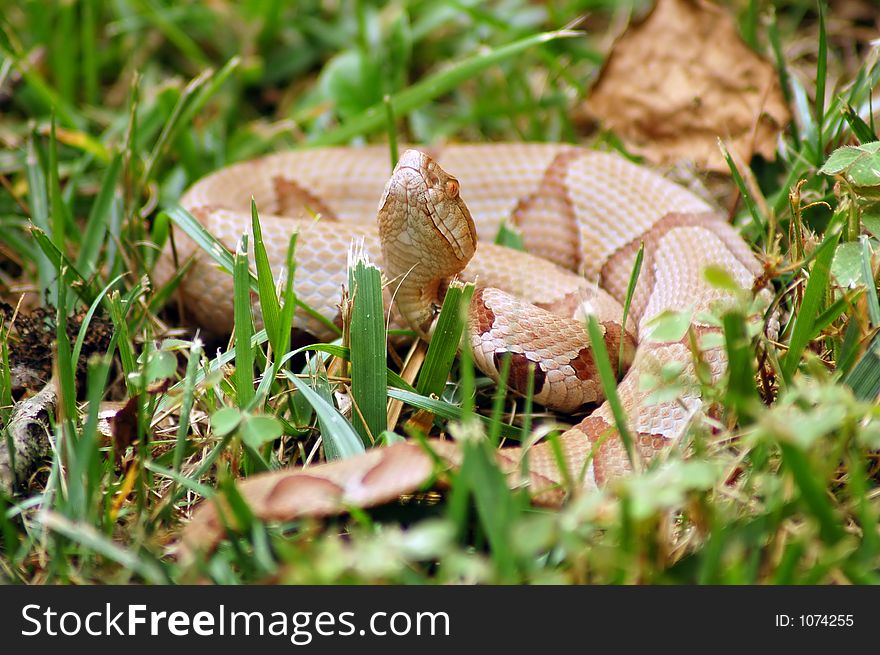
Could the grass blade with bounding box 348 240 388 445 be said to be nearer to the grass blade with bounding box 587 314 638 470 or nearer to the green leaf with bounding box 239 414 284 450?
the green leaf with bounding box 239 414 284 450

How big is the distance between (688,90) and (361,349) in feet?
6.85

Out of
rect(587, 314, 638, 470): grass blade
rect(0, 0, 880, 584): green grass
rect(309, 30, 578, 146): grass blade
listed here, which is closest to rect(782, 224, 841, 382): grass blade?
rect(0, 0, 880, 584): green grass

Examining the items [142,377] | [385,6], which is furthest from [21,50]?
[142,377]

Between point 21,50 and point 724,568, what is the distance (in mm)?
3436

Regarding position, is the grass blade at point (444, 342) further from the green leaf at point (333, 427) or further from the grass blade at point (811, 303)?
the grass blade at point (811, 303)

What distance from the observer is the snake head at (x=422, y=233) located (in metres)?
2.46

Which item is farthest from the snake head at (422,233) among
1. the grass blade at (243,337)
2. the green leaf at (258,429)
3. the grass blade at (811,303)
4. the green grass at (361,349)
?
the grass blade at (811,303)

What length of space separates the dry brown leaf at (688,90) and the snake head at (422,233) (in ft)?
4.23

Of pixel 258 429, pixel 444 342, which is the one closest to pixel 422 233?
pixel 444 342

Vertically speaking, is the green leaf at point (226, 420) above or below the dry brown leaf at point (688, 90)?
below

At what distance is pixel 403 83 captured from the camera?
4.02 m

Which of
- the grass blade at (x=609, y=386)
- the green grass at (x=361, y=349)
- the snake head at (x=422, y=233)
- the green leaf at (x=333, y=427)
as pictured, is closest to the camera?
the green grass at (x=361, y=349)

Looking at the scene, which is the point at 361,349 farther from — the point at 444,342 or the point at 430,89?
the point at 430,89

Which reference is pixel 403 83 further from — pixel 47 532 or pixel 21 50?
Result: pixel 47 532
